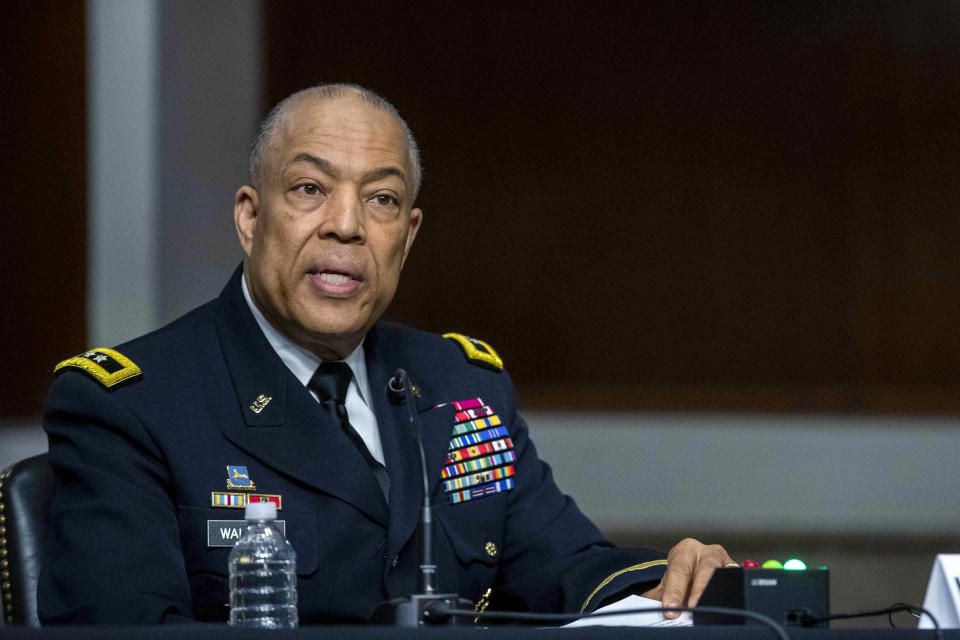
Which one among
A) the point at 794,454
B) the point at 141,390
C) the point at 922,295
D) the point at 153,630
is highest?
the point at 922,295

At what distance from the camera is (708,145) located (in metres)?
4.04

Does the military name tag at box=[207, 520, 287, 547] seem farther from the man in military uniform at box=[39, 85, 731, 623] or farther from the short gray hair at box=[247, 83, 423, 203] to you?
the short gray hair at box=[247, 83, 423, 203]

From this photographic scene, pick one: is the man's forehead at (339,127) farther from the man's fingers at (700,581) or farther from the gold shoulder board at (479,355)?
the man's fingers at (700,581)

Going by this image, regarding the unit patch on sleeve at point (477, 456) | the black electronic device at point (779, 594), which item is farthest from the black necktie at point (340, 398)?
the black electronic device at point (779, 594)

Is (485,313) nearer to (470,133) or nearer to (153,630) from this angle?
(470,133)

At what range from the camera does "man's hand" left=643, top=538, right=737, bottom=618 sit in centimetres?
159

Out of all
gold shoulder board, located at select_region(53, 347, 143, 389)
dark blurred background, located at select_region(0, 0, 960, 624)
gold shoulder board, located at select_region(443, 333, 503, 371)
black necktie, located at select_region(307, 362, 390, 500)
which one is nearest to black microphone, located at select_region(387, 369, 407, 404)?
black necktie, located at select_region(307, 362, 390, 500)

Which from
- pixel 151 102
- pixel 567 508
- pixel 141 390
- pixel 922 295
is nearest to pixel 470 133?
pixel 151 102

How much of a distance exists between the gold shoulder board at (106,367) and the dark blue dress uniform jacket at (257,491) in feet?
0.04

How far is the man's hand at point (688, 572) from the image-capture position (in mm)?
1592

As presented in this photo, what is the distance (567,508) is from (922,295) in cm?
240

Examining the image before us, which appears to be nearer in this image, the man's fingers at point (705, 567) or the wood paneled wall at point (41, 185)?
the man's fingers at point (705, 567)

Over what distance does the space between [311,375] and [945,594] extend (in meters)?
0.99

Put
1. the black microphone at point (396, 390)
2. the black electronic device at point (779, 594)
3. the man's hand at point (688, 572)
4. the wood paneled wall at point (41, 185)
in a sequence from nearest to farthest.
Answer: the black electronic device at point (779, 594), the black microphone at point (396, 390), the man's hand at point (688, 572), the wood paneled wall at point (41, 185)
